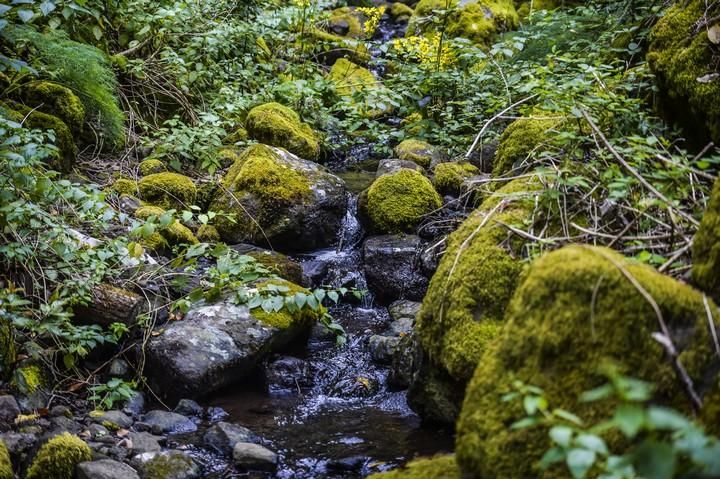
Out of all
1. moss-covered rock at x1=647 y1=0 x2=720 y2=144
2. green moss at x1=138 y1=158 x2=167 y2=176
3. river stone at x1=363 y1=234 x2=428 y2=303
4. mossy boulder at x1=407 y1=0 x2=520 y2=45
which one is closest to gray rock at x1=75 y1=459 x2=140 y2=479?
river stone at x1=363 y1=234 x2=428 y2=303

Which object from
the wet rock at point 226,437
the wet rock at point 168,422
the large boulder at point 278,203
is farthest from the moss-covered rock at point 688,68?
the wet rock at point 168,422

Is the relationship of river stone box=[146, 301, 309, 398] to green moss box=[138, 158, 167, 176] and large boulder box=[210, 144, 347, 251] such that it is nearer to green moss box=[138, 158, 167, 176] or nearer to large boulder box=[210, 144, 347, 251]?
large boulder box=[210, 144, 347, 251]

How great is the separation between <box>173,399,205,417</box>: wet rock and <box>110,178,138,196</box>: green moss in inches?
99.2

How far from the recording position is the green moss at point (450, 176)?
6.11 metres

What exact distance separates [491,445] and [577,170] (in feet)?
5.29

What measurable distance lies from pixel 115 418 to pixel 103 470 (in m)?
0.59

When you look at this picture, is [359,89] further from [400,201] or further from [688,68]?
[688,68]

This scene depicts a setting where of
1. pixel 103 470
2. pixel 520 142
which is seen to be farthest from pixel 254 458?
pixel 520 142

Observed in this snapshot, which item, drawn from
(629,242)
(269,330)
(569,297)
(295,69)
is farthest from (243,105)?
(569,297)

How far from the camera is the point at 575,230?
9.41 ft

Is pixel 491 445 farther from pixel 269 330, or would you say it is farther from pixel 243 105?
pixel 243 105

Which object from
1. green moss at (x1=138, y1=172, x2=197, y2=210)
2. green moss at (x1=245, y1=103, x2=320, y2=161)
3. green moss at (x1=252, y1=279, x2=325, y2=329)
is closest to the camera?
green moss at (x1=252, y1=279, x2=325, y2=329)

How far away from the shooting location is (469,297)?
2.97 meters

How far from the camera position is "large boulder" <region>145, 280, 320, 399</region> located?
3.90 m
